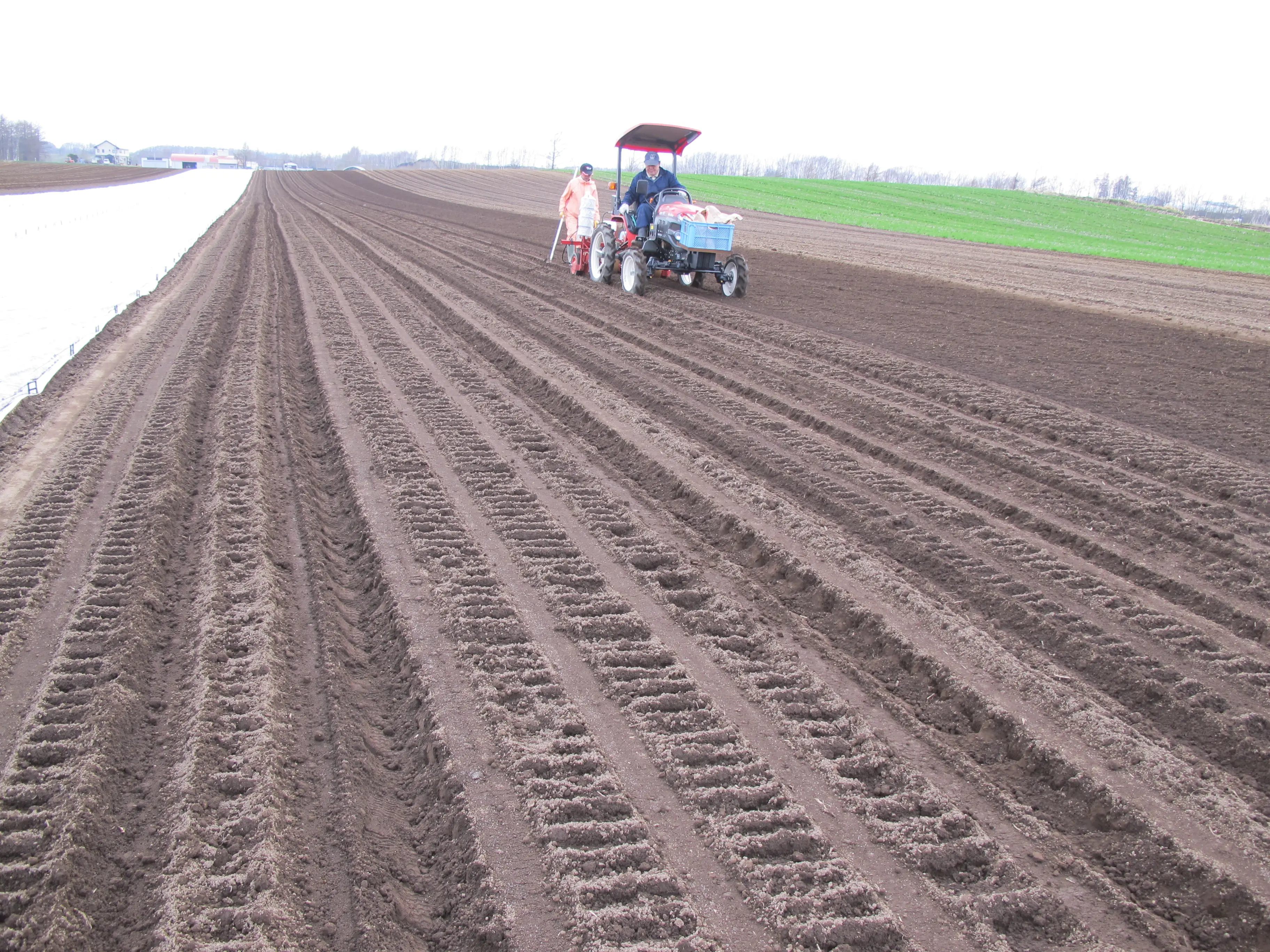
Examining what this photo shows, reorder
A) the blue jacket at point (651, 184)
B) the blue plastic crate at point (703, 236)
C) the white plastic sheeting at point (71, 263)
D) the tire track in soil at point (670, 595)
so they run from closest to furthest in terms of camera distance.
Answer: the tire track in soil at point (670, 595) < the white plastic sheeting at point (71, 263) < the blue plastic crate at point (703, 236) < the blue jacket at point (651, 184)

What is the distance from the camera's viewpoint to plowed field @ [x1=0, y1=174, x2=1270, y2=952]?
97.8 inches

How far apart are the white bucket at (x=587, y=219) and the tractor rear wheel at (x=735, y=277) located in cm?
265

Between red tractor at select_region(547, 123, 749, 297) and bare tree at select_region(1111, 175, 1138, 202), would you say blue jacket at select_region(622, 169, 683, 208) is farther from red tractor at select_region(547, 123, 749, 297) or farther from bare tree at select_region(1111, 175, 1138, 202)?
bare tree at select_region(1111, 175, 1138, 202)

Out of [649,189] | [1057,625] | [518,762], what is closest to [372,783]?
[518,762]

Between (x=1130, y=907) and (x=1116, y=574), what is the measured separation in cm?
249

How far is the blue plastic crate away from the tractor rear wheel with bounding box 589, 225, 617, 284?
1.39 m

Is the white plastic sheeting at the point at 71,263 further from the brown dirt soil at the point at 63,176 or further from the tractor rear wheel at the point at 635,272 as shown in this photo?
the tractor rear wheel at the point at 635,272

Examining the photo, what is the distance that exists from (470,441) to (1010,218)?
4054 centimetres

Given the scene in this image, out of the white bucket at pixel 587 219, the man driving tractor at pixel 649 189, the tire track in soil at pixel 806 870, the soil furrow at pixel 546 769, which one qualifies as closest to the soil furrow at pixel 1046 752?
the tire track in soil at pixel 806 870

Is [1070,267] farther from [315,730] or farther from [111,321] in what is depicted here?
[315,730]

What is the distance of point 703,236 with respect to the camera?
40.9 ft

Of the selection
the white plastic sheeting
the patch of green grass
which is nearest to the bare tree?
the patch of green grass

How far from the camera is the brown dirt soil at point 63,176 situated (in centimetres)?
3706

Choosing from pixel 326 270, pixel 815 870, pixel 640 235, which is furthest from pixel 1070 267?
pixel 815 870
